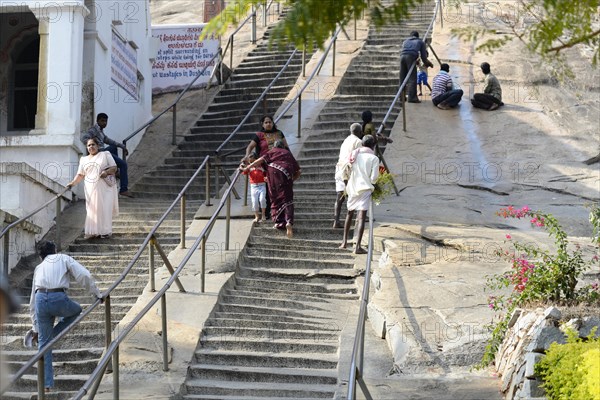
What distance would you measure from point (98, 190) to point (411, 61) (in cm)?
745

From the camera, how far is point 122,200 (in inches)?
673

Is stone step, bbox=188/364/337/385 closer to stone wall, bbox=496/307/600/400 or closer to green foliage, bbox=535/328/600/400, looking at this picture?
stone wall, bbox=496/307/600/400

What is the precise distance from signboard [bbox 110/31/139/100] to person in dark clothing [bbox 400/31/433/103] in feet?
17.2

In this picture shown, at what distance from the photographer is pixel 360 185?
545 inches

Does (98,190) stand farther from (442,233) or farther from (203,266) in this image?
(442,233)

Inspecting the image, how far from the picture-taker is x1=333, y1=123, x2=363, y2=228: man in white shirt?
14.2 m

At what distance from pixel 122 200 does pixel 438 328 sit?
7.44 metres

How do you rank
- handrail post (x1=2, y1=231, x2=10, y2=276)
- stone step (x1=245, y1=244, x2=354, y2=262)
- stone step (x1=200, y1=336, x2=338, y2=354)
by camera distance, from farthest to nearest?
1. stone step (x1=245, y1=244, x2=354, y2=262)
2. handrail post (x1=2, y1=231, x2=10, y2=276)
3. stone step (x1=200, y1=336, x2=338, y2=354)

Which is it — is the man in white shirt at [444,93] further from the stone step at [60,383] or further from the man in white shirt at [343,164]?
the stone step at [60,383]

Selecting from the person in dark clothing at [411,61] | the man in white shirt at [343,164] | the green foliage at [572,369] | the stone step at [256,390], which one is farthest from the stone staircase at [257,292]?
the green foliage at [572,369]

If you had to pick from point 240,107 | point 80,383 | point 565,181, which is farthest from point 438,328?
point 240,107

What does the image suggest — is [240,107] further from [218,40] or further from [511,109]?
[511,109]

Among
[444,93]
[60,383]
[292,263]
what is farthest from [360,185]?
[444,93]

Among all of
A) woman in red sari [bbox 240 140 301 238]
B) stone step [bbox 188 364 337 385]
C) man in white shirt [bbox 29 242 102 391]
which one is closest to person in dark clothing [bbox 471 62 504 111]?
woman in red sari [bbox 240 140 301 238]
